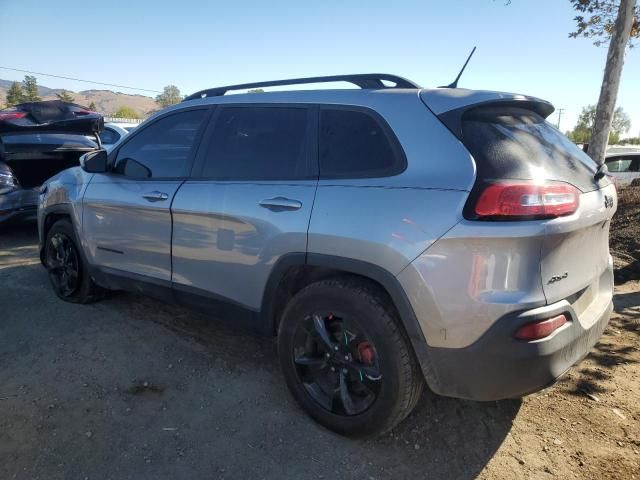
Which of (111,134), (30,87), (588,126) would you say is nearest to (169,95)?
(30,87)

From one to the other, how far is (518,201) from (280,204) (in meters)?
1.26

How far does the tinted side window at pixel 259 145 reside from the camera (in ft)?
9.21

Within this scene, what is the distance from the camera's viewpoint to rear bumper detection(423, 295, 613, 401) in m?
2.05

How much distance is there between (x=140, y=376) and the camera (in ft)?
10.5

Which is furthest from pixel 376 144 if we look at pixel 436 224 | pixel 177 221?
pixel 177 221

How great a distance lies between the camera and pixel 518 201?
6.69 feet

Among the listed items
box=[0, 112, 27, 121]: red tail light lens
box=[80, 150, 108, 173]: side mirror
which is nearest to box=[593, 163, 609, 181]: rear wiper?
box=[80, 150, 108, 173]: side mirror

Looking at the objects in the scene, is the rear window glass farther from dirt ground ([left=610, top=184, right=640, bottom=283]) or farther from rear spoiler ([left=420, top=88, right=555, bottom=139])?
rear spoiler ([left=420, top=88, right=555, bottom=139])

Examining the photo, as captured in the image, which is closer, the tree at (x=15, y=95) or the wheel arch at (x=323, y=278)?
the wheel arch at (x=323, y=278)

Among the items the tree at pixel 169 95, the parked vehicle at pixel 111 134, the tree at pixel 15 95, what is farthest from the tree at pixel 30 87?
the parked vehicle at pixel 111 134

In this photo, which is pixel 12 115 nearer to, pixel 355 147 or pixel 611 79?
pixel 355 147

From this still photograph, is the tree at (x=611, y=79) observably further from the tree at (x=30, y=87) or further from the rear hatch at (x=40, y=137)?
the tree at (x=30, y=87)

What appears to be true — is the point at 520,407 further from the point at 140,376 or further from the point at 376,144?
the point at 140,376

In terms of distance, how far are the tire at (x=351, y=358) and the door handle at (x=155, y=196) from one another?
1.32 meters
